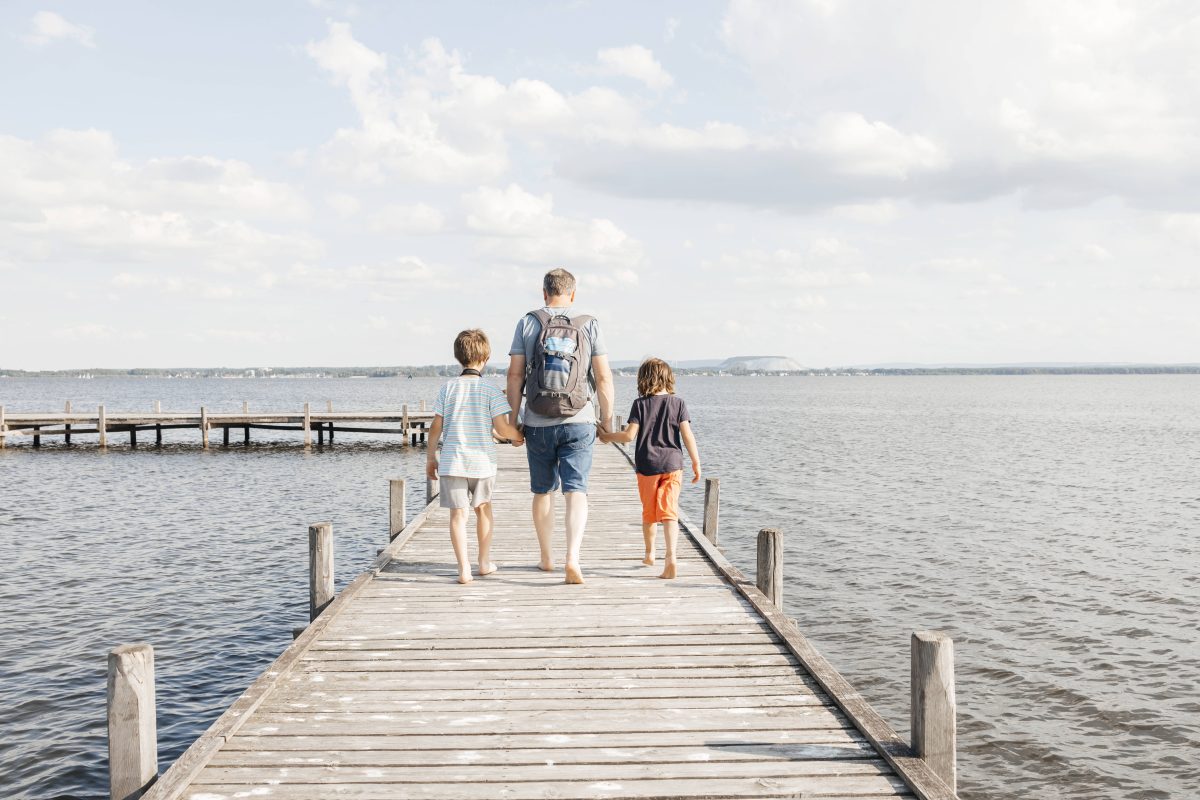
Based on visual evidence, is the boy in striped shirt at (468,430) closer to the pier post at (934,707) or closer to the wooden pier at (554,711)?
the wooden pier at (554,711)

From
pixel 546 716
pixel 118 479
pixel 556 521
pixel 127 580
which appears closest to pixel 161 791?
pixel 546 716

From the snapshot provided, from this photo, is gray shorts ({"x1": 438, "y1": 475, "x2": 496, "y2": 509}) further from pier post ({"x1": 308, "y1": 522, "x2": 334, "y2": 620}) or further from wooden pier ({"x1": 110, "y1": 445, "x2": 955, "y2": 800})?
pier post ({"x1": 308, "y1": 522, "x2": 334, "y2": 620})

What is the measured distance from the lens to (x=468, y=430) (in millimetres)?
6633

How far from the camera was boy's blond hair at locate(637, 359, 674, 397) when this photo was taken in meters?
7.05

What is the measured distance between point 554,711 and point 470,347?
288cm

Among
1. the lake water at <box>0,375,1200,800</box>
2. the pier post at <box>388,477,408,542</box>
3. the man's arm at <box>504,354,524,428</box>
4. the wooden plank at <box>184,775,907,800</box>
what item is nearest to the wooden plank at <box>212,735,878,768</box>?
the wooden plank at <box>184,775,907,800</box>

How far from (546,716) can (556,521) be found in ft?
20.5

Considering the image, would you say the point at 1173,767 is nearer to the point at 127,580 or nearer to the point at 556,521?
the point at 556,521

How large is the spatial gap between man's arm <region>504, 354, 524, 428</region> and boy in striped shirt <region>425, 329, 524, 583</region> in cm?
5

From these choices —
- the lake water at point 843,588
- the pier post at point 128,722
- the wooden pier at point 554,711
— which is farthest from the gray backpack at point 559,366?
the lake water at point 843,588

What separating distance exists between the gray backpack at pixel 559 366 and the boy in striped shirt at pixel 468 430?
40cm

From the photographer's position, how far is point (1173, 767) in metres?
7.88

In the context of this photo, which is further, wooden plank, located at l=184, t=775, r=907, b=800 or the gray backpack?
the gray backpack

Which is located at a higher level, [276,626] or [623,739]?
[623,739]
